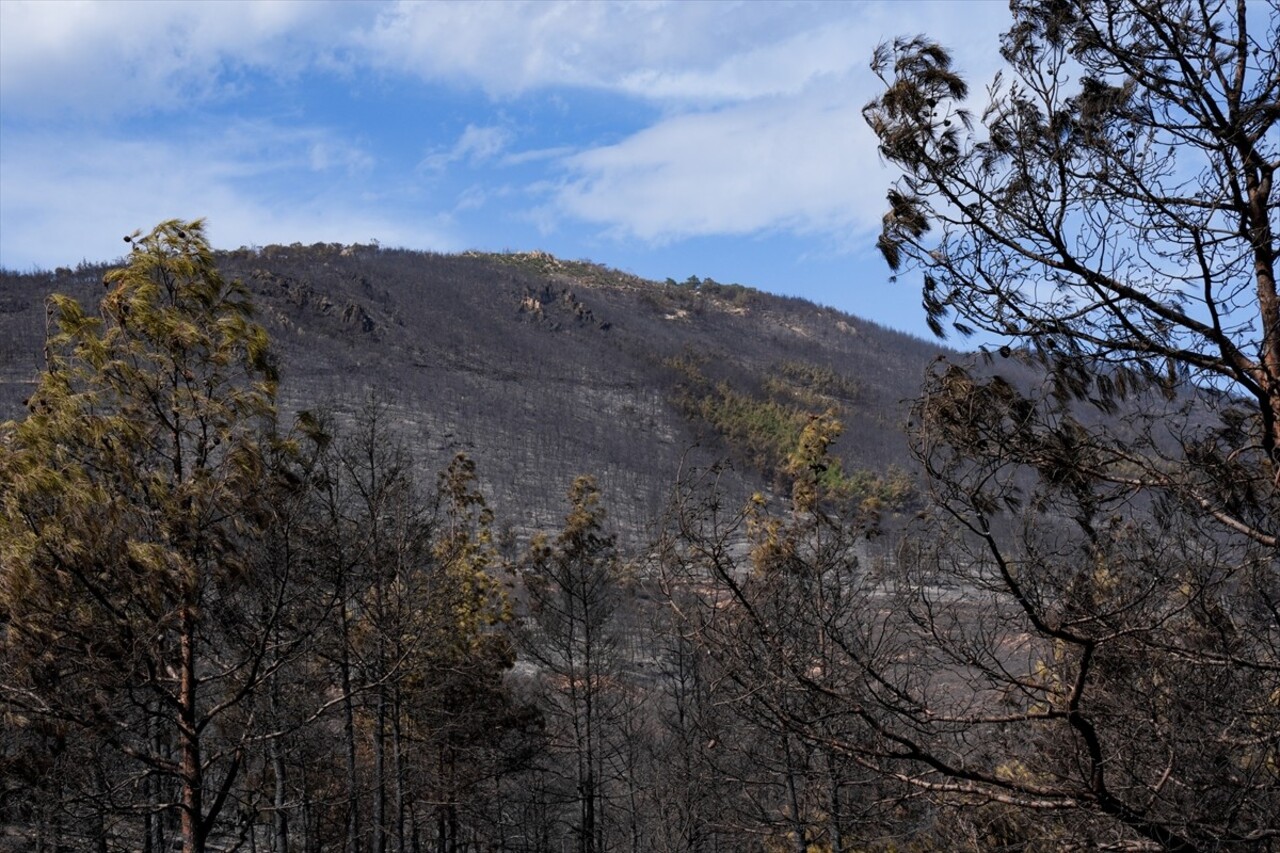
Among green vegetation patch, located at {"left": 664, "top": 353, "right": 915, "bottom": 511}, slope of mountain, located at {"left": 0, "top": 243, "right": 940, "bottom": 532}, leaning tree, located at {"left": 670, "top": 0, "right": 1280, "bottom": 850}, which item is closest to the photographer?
leaning tree, located at {"left": 670, "top": 0, "right": 1280, "bottom": 850}

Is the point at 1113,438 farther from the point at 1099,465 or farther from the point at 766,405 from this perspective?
the point at 766,405

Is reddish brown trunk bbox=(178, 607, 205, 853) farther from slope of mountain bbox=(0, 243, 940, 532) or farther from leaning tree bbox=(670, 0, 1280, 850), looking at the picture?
slope of mountain bbox=(0, 243, 940, 532)

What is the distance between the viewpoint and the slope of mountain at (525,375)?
102500mm

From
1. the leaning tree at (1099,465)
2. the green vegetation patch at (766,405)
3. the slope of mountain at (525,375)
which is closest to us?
the leaning tree at (1099,465)

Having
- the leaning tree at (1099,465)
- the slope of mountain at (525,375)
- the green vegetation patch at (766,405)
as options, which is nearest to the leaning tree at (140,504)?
the leaning tree at (1099,465)

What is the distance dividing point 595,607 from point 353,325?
125784 millimetres

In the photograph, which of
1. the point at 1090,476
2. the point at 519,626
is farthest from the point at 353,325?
the point at 1090,476

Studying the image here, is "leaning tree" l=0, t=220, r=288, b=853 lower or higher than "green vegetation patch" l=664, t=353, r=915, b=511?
lower

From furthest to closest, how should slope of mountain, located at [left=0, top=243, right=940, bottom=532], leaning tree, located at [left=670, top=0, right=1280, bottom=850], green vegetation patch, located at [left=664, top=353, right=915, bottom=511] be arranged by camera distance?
green vegetation patch, located at [left=664, top=353, right=915, bottom=511]
slope of mountain, located at [left=0, top=243, right=940, bottom=532]
leaning tree, located at [left=670, top=0, right=1280, bottom=850]

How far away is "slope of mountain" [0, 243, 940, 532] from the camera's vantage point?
336 ft

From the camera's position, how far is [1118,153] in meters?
5.96

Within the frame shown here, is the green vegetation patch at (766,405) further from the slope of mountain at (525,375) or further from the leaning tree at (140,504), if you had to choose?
the leaning tree at (140,504)

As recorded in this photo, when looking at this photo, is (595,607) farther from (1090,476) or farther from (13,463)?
(1090,476)

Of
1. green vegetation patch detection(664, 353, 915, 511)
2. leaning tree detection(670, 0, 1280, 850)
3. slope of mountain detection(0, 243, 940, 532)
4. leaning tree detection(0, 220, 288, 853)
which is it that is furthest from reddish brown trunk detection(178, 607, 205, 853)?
green vegetation patch detection(664, 353, 915, 511)
